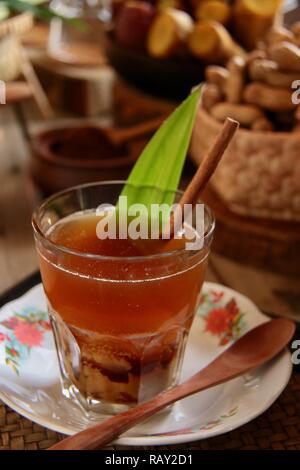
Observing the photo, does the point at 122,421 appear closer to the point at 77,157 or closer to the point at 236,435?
the point at 236,435

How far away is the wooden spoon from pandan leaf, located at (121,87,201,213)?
0.16 metres

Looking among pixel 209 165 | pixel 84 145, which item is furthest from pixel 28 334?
pixel 84 145

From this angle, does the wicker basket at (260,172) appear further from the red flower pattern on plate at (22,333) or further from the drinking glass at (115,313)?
the red flower pattern on plate at (22,333)

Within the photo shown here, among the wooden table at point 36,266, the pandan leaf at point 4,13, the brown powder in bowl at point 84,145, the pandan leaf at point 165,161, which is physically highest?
the pandan leaf at point 165,161

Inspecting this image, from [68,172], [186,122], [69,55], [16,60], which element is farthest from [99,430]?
[69,55]

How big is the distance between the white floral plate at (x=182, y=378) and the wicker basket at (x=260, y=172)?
0.57ft

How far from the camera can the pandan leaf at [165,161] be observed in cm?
63

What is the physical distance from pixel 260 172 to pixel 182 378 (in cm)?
31

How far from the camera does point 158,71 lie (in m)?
1.17

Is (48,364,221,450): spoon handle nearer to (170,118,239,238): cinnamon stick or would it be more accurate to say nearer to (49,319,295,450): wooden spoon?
(49,319,295,450): wooden spoon

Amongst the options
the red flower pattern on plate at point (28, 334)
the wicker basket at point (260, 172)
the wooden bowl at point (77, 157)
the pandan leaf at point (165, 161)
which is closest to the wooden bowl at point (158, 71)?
the wooden bowl at point (77, 157)

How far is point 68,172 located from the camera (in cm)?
97
